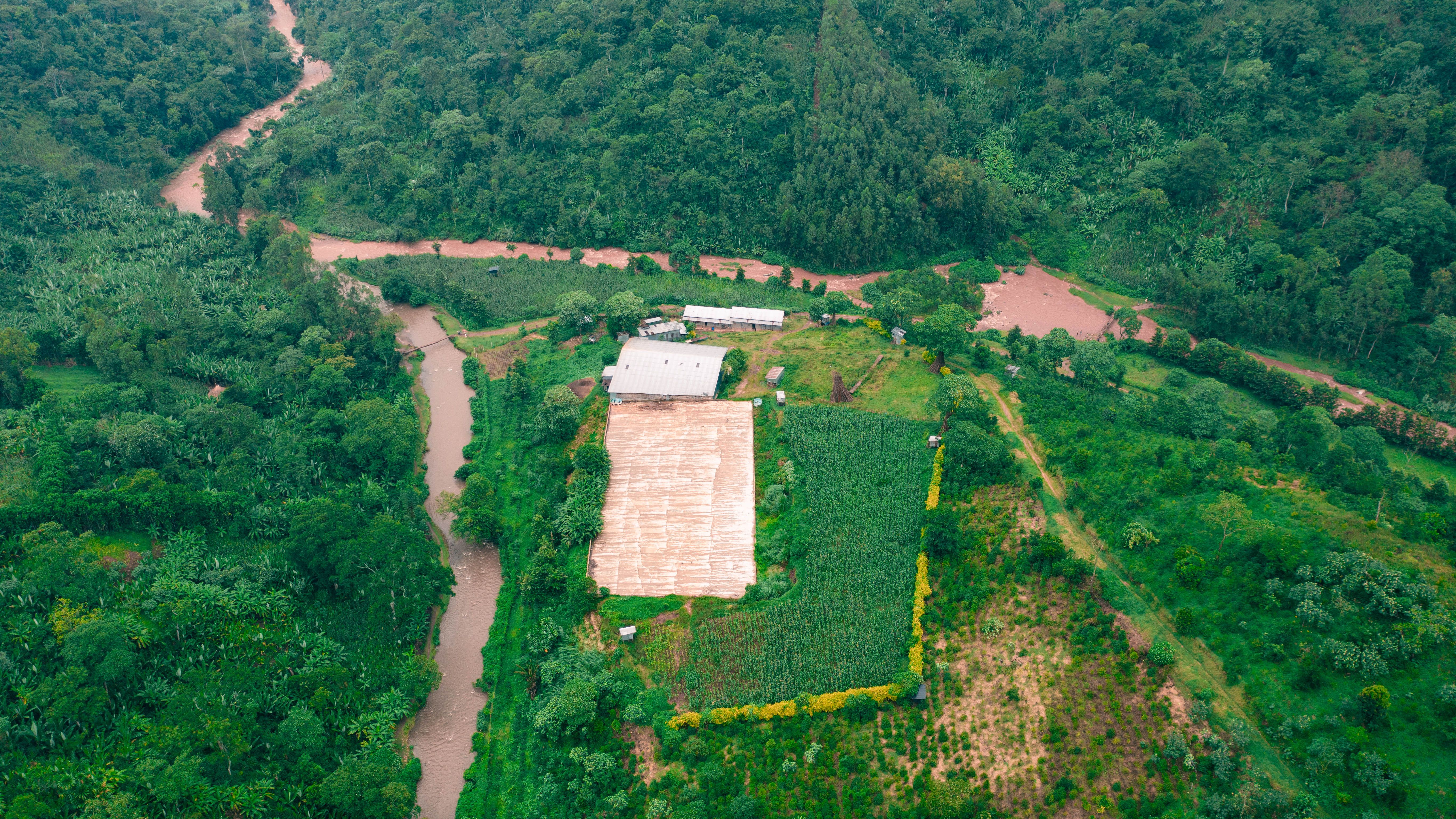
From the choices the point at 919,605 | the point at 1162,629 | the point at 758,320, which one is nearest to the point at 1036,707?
→ the point at 1162,629

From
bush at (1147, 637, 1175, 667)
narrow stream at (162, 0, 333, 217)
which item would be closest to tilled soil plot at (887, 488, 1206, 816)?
bush at (1147, 637, 1175, 667)

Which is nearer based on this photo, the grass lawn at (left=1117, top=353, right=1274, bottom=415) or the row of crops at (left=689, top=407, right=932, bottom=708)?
the row of crops at (left=689, top=407, right=932, bottom=708)

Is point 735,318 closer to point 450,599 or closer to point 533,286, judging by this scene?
point 533,286

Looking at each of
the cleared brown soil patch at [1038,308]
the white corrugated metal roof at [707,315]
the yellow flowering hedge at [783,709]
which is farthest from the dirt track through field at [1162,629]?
the white corrugated metal roof at [707,315]

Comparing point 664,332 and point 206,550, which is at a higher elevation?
point 664,332

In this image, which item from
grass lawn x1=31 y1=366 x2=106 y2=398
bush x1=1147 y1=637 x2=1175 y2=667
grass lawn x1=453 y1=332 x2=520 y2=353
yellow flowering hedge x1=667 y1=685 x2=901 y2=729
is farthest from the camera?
grass lawn x1=453 y1=332 x2=520 y2=353

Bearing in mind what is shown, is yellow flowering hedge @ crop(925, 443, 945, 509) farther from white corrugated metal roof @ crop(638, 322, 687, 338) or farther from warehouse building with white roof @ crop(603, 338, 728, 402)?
white corrugated metal roof @ crop(638, 322, 687, 338)

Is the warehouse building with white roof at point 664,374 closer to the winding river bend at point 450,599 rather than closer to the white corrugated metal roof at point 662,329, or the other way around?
the white corrugated metal roof at point 662,329
